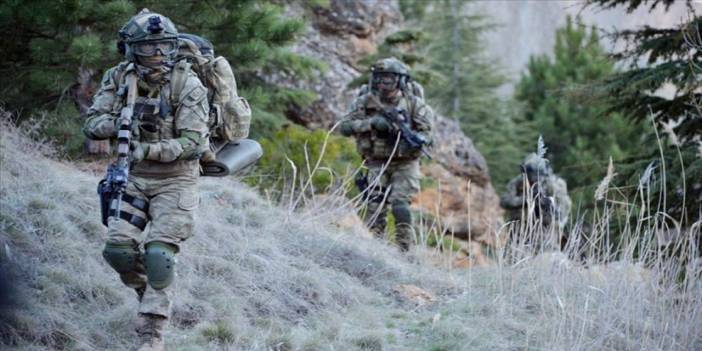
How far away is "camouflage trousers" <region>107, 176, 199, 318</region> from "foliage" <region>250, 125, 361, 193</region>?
517cm

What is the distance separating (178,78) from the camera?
549cm

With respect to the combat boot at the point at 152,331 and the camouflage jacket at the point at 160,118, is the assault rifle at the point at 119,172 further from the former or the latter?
the combat boot at the point at 152,331

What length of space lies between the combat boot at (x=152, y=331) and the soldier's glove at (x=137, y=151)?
0.83 metres

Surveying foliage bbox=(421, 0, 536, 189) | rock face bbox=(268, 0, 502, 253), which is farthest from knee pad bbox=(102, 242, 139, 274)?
foliage bbox=(421, 0, 536, 189)

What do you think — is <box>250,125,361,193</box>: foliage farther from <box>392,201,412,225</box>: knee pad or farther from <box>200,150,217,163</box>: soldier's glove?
<box>200,150,217,163</box>: soldier's glove

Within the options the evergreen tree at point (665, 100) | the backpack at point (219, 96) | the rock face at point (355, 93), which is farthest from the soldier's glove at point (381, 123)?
A: the rock face at point (355, 93)

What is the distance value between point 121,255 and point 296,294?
6.52 feet

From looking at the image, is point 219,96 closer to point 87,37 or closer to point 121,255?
point 121,255

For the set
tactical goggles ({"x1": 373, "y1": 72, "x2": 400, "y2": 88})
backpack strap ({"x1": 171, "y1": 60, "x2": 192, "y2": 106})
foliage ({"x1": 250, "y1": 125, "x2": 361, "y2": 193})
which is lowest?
foliage ({"x1": 250, "y1": 125, "x2": 361, "y2": 193})

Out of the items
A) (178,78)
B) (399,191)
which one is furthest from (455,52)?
(178,78)

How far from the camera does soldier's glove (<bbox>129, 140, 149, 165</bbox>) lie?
524cm

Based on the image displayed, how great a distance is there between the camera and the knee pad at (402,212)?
9742mm

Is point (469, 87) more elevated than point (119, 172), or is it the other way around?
point (119, 172)

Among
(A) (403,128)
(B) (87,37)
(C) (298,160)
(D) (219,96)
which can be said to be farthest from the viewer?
(C) (298,160)
